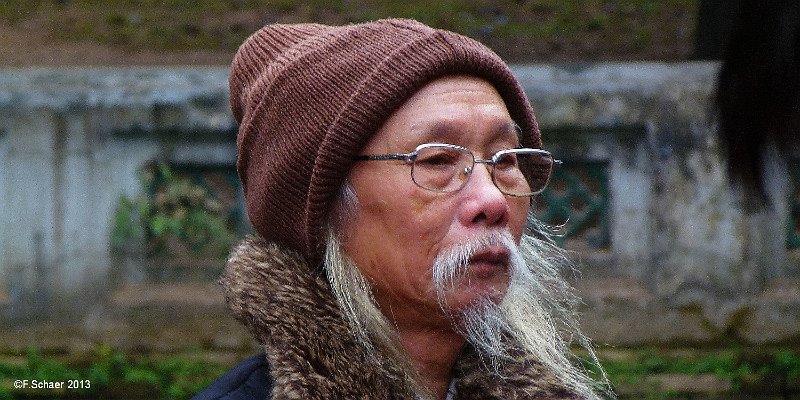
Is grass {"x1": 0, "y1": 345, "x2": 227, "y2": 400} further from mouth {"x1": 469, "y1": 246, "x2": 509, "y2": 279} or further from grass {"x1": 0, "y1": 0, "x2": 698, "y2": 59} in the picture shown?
mouth {"x1": 469, "y1": 246, "x2": 509, "y2": 279}

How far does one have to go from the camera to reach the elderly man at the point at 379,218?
83.4 inches

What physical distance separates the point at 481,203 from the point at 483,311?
0.71 feet

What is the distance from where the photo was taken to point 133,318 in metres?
4.54

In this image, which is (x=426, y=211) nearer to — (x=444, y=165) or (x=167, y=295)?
(x=444, y=165)

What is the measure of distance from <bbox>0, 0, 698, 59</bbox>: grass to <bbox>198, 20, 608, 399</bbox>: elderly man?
264 centimetres

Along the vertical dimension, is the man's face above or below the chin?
above

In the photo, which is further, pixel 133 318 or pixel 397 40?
pixel 133 318

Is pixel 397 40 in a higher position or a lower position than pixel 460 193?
higher

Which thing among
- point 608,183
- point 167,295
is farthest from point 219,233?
point 608,183

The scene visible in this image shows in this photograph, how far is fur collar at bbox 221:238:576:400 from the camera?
2061 mm

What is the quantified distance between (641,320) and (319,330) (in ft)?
8.72

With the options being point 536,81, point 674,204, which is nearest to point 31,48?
point 536,81

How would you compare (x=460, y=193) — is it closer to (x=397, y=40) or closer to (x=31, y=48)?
(x=397, y=40)

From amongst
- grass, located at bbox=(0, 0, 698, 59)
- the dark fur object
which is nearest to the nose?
the dark fur object
